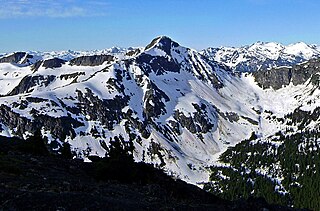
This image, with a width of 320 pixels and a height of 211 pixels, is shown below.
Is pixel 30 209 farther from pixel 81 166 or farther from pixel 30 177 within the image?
pixel 81 166

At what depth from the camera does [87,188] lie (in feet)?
113

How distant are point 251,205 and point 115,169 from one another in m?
18.0

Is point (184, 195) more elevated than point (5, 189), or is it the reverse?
point (184, 195)

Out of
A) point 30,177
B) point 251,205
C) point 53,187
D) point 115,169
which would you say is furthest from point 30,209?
point 115,169

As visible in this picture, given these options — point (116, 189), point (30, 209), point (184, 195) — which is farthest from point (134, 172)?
point (30, 209)

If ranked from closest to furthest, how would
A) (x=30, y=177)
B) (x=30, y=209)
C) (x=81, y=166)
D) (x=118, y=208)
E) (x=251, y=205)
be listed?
(x=30, y=209), (x=118, y=208), (x=251, y=205), (x=30, y=177), (x=81, y=166)

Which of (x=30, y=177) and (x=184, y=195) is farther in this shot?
(x=184, y=195)

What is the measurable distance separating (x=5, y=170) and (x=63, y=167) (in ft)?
38.6

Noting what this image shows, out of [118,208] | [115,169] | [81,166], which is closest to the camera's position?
[118,208]

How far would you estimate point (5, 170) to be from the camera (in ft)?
122

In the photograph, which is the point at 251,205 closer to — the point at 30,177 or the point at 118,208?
the point at 118,208

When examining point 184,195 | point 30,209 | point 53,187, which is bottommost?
point 30,209

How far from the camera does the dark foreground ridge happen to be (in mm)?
27641

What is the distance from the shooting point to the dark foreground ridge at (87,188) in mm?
27641
